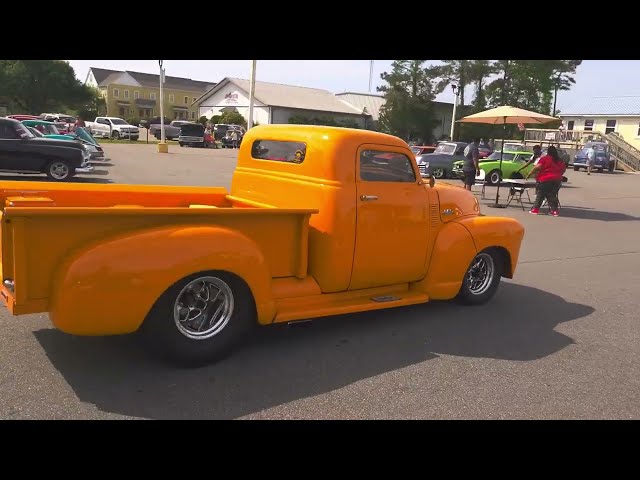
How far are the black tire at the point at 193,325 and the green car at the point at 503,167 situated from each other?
58.9 feet

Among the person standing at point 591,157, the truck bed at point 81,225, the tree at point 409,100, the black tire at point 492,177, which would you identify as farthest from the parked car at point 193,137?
the truck bed at point 81,225

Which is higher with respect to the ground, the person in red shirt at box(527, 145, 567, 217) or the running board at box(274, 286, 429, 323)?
the person in red shirt at box(527, 145, 567, 217)

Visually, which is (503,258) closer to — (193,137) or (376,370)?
(376,370)

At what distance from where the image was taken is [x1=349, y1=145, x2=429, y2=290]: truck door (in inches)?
184

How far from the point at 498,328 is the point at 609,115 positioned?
49.9 meters

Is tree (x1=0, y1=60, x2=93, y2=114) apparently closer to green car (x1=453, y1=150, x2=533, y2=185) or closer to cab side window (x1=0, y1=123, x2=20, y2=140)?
cab side window (x1=0, y1=123, x2=20, y2=140)

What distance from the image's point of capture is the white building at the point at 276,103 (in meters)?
53.3

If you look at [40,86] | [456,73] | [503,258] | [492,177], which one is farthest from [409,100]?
[503,258]

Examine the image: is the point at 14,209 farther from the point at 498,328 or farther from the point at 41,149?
the point at 41,149

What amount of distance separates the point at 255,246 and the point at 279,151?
5.04 feet

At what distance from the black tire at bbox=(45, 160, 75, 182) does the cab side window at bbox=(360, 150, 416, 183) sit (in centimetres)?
1199

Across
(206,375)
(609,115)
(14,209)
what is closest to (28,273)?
(14,209)

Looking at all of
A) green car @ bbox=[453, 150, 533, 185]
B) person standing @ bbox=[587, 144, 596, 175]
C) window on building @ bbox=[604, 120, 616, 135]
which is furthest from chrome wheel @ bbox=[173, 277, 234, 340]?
window on building @ bbox=[604, 120, 616, 135]

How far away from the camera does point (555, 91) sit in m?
55.1
